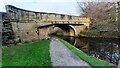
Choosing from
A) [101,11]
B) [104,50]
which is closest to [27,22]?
[104,50]

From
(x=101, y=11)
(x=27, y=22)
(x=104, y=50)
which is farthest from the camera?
(x=101, y=11)

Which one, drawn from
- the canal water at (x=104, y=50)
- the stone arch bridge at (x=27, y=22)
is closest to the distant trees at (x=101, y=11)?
the stone arch bridge at (x=27, y=22)

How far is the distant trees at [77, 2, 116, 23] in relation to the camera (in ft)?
153

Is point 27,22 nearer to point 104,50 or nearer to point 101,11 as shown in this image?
point 104,50

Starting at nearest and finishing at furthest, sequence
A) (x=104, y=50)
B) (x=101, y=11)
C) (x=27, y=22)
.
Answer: (x=104, y=50) → (x=27, y=22) → (x=101, y=11)

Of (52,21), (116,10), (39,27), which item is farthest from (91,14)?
(39,27)

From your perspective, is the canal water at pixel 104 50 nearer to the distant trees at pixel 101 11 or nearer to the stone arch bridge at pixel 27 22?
the stone arch bridge at pixel 27 22

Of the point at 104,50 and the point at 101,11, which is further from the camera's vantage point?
the point at 101,11

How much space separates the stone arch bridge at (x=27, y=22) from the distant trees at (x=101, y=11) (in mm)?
5588

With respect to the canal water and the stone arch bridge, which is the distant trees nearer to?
the stone arch bridge

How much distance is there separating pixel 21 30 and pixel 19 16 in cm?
136

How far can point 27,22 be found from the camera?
1081 inches

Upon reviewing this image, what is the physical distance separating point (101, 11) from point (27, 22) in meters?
25.4

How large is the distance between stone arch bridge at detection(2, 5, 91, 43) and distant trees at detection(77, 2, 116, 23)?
18.3 feet
